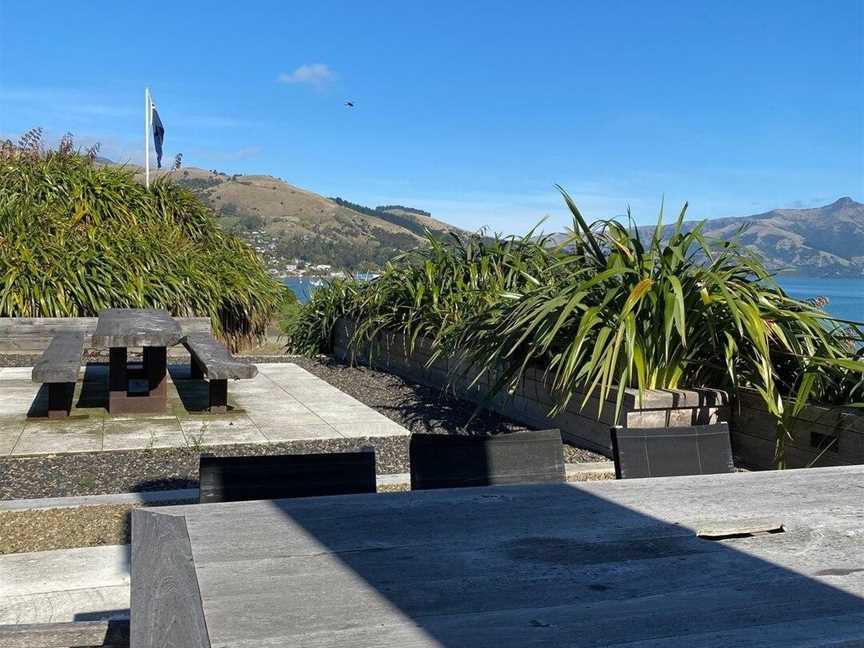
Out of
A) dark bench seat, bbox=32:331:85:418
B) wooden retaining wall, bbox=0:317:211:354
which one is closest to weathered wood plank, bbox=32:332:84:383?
dark bench seat, bbox=32:331:85:418

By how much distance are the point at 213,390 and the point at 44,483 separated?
238 cm

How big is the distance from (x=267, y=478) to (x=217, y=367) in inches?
154

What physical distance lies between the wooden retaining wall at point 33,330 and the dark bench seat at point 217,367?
6.36 feet

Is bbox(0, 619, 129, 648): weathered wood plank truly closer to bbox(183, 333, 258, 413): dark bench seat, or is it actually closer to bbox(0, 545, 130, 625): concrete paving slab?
bbox(0, 545, 130, 625): concrete paving slab

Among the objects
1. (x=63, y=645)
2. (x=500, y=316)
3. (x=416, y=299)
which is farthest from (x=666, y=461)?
(x=416, y=299)

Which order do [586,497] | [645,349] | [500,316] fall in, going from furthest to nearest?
[500,316] → [645,349] → [586,497]

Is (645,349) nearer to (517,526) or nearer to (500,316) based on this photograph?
(500,316)

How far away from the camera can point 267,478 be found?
270cm

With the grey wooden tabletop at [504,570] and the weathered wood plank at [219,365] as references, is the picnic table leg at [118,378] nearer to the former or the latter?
the weathered wood plank at [219,365]

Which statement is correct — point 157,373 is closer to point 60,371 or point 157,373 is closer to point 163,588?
point 60,371

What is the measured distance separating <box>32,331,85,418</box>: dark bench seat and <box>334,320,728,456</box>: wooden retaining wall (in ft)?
8.92

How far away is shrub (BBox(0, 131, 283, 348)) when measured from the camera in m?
10.1

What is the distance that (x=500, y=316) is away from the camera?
20.7 ft

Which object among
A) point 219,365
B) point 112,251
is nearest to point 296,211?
point 112,251
